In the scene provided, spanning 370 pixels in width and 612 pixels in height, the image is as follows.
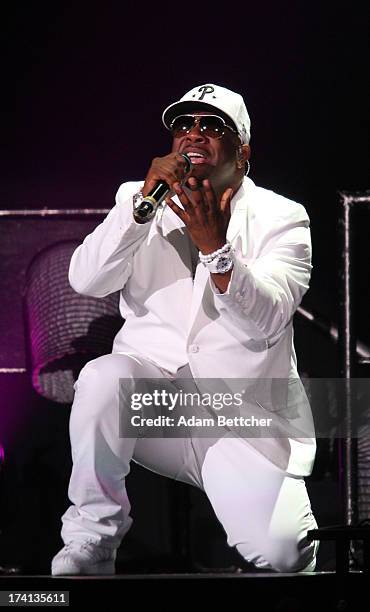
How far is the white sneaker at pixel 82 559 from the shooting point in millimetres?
2764

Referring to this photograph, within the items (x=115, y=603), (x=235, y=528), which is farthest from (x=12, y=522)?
(x=115, y=603)

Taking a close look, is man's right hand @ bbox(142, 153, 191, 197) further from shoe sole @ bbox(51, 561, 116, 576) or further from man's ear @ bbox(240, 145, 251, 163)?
shoe sole @ bbox(51, 561, 116, 576)

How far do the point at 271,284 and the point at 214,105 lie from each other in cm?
58

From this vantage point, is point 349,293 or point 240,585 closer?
point 240,585

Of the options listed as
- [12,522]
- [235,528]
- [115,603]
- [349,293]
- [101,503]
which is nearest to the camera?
[115,603]

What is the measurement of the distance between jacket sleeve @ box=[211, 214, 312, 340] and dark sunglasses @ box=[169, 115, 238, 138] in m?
0.33

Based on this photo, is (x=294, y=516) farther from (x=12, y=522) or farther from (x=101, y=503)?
(x=12, y=522)

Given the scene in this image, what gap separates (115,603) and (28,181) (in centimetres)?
212

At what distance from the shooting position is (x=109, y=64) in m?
4.04

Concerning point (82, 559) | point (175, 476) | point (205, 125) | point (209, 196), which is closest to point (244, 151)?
point (205, 125)

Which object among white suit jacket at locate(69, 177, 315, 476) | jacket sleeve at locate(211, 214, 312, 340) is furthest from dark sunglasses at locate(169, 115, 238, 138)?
jacket sleeve at locate(211, 214, 312, 340)

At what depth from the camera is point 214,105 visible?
3225 mm

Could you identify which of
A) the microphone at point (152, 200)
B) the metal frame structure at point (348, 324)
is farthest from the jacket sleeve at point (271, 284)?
the metal frame structure at point (348, 324)

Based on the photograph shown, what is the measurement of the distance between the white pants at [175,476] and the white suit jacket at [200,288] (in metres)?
0.08
